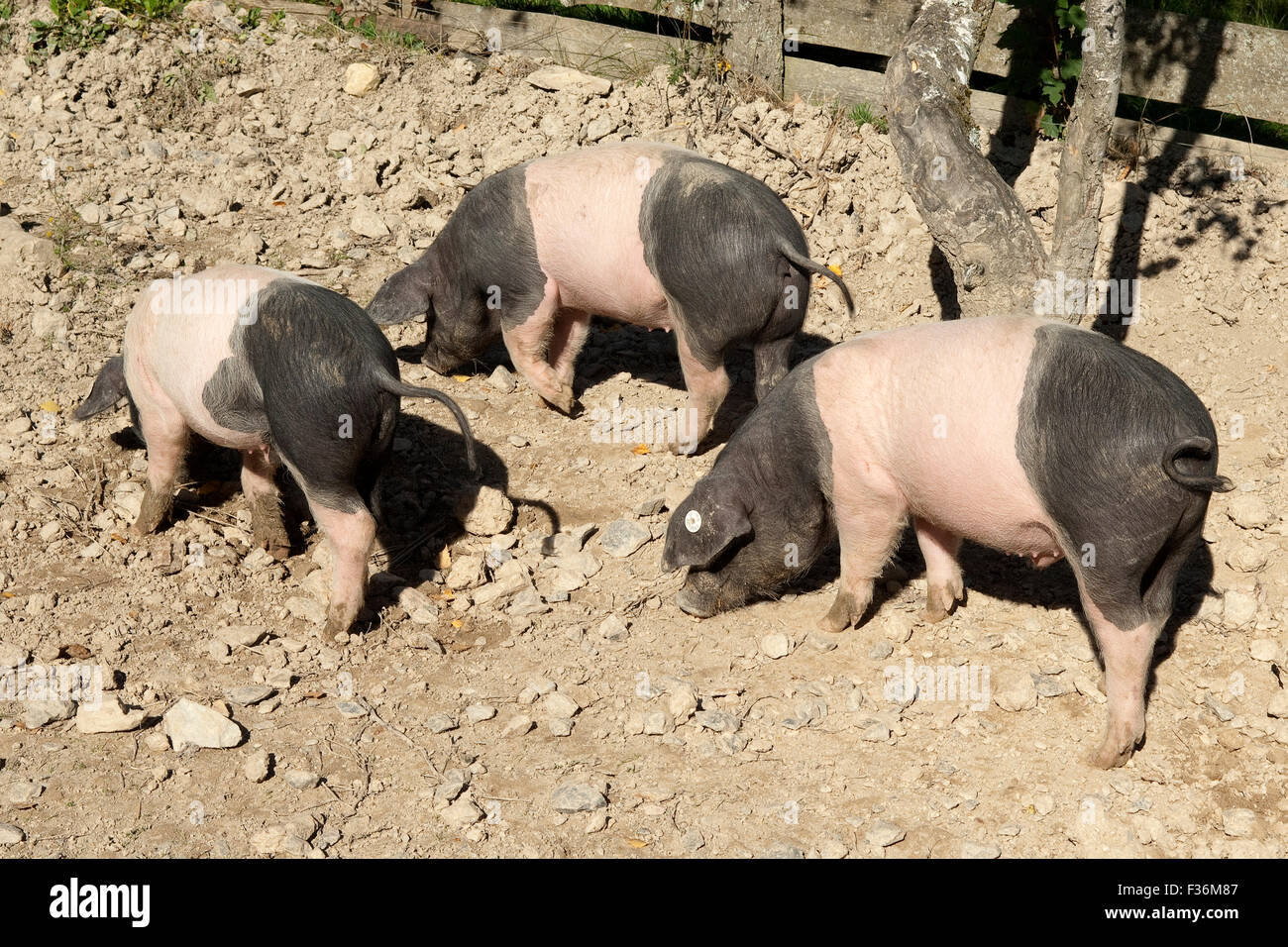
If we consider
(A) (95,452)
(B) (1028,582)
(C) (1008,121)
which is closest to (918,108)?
(C) (1008,121)

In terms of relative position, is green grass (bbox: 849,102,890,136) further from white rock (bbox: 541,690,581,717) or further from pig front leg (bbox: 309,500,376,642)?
white rock (bbox: 541,690,581,717)

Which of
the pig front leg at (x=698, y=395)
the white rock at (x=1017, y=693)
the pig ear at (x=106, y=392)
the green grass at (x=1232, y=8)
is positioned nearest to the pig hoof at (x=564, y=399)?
the pig front leg at (x=698, y=395)

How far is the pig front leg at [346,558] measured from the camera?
17.6 feet

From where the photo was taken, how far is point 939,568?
5.57 m

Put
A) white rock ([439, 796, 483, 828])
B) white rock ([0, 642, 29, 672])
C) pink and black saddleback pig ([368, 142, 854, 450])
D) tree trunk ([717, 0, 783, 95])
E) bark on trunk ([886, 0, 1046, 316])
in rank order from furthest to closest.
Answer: tree trunk ([717, 0, 783, 95])
bark on trunk ([886, 0, 1046, 316])
pink and black saddleback pig ([368, 142, 854, 450])
white rock ([0, 642, 29, 672])
white rock ([439, 796, 483, 828])

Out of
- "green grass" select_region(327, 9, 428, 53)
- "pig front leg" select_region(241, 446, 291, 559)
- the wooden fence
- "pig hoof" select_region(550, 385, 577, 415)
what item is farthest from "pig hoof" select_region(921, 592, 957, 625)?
"green grass" select_region(327, 9, 428, 53)

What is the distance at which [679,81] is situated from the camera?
9.05 m

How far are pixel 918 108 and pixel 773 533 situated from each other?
2.78 meters

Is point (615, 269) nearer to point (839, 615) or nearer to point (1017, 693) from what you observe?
point (839, 615)

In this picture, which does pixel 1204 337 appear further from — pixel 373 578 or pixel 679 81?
pixel 373 578

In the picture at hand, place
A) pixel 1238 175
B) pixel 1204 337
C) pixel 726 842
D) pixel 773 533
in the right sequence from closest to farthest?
pixel 726 842
pixel 773 533
pixel 1204 337
pixel 1238 175

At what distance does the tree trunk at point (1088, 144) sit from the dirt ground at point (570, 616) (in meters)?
0.90

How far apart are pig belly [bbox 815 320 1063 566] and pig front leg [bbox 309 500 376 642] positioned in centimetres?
197

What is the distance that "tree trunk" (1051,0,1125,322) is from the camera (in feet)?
20.0
